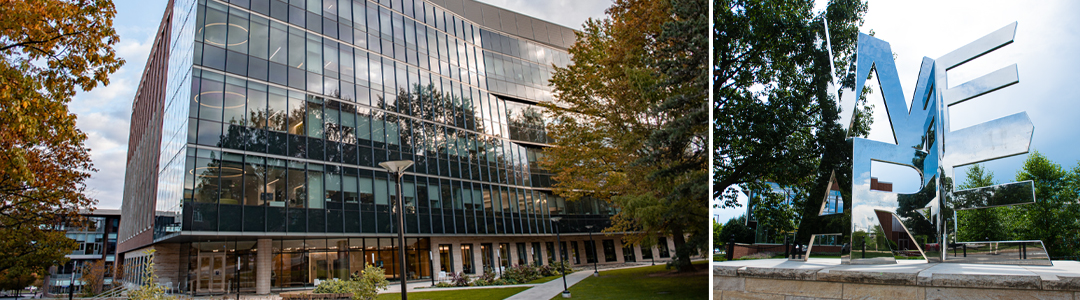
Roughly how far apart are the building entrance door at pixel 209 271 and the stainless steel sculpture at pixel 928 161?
79.1ft

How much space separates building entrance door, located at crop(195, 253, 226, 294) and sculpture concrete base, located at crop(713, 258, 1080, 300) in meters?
23.4

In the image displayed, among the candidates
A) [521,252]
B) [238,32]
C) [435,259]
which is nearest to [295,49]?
[238,32]

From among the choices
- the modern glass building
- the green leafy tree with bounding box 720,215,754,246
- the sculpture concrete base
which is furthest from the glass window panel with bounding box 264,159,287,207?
the sculpture concrete base

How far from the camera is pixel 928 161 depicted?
10.8 feet

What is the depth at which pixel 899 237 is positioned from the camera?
11.7ft

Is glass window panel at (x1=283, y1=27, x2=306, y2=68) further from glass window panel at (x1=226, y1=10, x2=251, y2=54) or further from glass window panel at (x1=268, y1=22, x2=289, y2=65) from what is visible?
glass window panel at (x1=226, y1=10, x2=251, y2=54)

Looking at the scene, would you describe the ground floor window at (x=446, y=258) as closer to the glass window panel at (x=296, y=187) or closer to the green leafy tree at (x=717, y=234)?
the glass window panel at (x=296, y=187)

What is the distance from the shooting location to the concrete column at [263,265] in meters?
22.3

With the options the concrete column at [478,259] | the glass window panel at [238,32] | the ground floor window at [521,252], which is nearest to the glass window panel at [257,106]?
the glass window panel at [238,32]

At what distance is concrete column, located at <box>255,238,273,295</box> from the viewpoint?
2233 centimetres

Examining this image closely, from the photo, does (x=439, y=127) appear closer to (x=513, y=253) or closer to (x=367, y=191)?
(x=367, y=191)

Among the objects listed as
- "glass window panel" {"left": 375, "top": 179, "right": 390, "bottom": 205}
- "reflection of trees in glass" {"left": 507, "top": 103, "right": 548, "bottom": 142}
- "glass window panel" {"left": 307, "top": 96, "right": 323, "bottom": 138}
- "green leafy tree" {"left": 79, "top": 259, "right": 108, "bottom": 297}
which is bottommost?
"green leafy tree" {"left": 79, "top": 259, "right": 108, "bottom": 297}

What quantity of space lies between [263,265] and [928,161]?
24212 millimetres

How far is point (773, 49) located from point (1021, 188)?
80.2 inches
